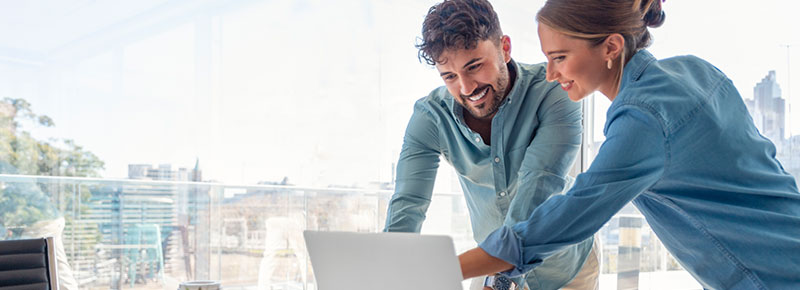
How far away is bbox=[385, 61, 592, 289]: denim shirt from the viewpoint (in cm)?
132

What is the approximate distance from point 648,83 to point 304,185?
172 inches

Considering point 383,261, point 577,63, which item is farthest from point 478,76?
point 383,261

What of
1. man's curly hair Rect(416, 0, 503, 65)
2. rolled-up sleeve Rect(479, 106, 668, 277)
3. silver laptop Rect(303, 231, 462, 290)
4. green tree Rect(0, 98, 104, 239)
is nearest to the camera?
silver laptop Rect(303, 231, 462, 290)

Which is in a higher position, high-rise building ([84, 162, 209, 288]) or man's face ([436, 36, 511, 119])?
man's face ([436, 36, 511, 119])

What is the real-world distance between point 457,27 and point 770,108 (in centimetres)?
307

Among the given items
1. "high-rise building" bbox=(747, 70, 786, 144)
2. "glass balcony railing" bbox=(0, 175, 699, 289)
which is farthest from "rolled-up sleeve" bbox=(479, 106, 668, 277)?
"glass balcony railing" bbox=(0, 175, 699, 289)

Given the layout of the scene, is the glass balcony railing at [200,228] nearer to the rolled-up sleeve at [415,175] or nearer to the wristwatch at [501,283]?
the rolled-up sleeve at [415,175]

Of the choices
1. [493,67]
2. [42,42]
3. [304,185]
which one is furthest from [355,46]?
[493,67]

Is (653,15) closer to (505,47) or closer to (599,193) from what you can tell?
(599,193)

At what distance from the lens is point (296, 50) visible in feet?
16.7

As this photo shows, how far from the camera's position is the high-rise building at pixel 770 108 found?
11.9 feet

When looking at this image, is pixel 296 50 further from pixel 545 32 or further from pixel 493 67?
pixel 545 32

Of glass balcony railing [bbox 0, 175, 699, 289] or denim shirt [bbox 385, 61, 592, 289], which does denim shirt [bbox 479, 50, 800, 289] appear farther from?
glass balcony railing [bbox 0, 175, 699, 289]

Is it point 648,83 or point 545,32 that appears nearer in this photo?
point 648,83
